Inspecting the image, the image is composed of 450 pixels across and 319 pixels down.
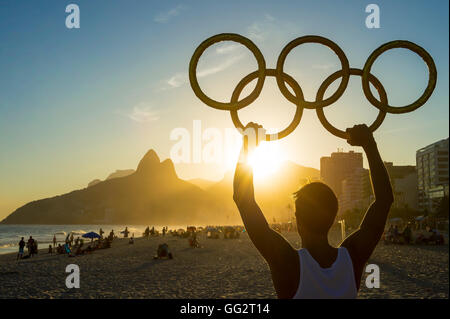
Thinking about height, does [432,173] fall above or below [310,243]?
above

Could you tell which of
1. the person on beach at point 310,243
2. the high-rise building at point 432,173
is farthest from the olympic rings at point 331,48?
the high-rise building at point 432,173

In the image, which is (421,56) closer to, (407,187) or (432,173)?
(432,173)

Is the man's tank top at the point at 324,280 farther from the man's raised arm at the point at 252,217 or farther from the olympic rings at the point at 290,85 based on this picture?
the olympic rings at the point at 290,85

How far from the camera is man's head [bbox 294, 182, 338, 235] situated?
7.95 ft

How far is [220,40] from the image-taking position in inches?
149

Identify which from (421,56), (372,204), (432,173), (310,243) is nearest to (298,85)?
(421,56)

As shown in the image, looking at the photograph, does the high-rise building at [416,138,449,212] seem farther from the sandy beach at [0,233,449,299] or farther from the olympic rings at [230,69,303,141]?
the olympic rings at [230,69,303,141]

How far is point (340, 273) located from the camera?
2309 millimetres

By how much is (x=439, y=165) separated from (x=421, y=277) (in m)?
149

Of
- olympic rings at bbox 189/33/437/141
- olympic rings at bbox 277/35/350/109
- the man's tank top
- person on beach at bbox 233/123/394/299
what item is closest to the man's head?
person on beach at bbox 233/123/394/299

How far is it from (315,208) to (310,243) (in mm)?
227

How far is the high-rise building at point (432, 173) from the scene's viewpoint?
141 m
